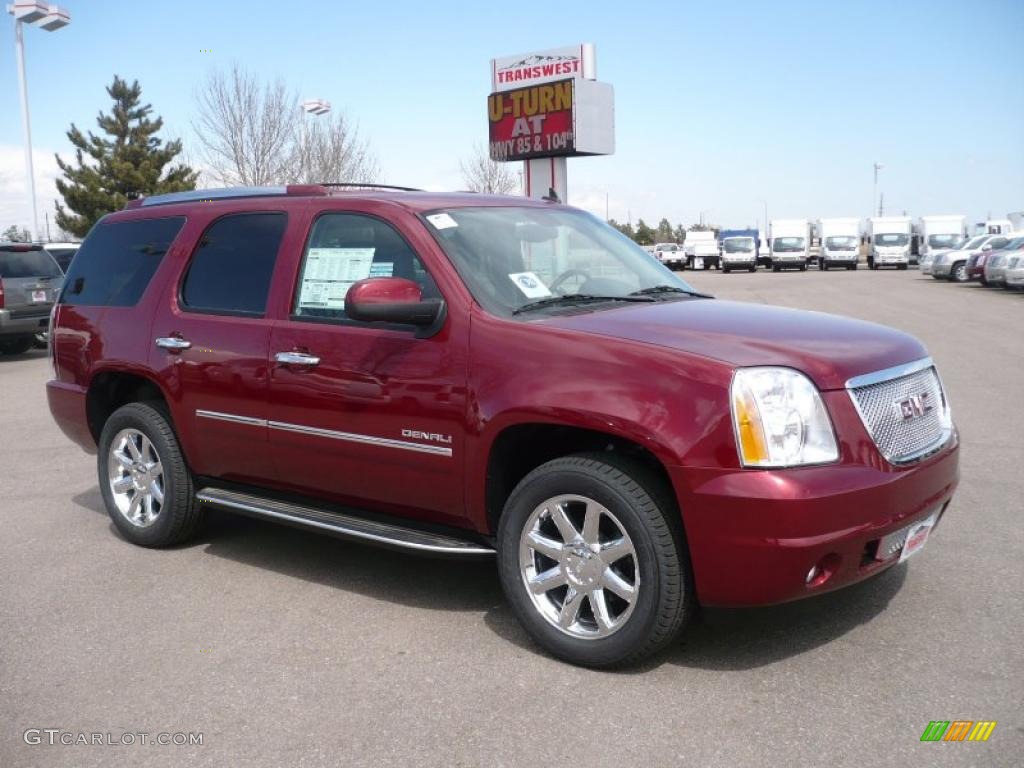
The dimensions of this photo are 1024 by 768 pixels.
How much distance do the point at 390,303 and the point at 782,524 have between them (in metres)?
1.76

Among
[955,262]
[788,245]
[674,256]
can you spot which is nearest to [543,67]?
[955,262]

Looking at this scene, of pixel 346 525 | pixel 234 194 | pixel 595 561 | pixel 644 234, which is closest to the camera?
pixel 595 561

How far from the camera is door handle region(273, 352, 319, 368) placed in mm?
4703

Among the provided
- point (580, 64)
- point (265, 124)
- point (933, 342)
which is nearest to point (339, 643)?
point (933, 342)

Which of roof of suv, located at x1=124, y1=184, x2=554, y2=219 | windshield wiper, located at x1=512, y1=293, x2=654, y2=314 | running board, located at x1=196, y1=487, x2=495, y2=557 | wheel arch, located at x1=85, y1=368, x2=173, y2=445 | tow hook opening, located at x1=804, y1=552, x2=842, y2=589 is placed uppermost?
roof of suv, located at x1=124, y1=184, x2=554, y2=219

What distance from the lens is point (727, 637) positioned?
4.24 metres

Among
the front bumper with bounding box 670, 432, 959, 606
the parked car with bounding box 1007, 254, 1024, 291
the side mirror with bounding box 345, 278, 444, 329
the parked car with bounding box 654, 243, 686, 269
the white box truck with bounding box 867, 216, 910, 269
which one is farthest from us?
the parked car with bounding box 654, 243, 686, 269

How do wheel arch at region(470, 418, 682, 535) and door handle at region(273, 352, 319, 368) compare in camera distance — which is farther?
door handle at region(273, 352, 319, 368)

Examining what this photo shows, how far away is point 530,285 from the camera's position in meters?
4.51

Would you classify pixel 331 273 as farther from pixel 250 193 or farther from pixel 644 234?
pixel 644 234

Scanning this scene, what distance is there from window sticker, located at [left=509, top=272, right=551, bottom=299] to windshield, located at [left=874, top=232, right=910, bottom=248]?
4854cm

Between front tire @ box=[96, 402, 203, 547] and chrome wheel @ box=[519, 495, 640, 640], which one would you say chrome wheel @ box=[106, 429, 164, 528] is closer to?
front tire @ box=[96, 402, 203, 547]

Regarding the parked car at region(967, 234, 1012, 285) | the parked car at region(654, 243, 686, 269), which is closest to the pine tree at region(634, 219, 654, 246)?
the parked car at region(654, 243, 686, 269)

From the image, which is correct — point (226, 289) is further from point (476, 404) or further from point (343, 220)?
point (476, 404)
